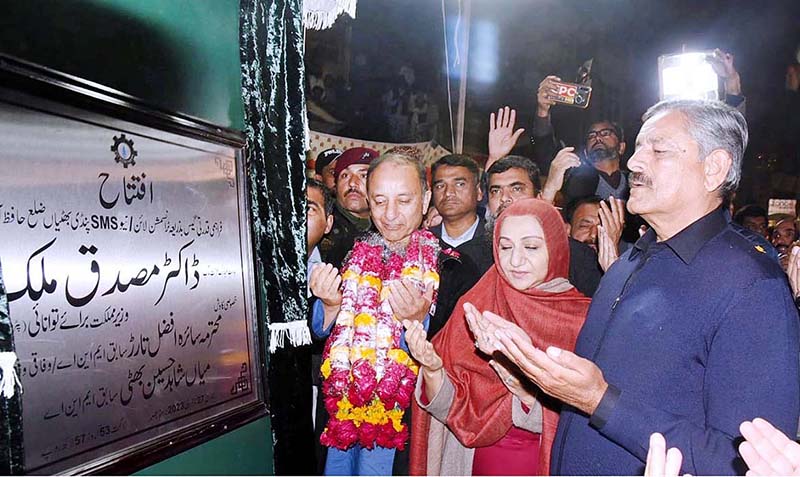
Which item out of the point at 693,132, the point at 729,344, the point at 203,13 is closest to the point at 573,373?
the point at 729,344

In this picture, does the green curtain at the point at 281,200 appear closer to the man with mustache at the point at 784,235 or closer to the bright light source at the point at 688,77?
the bright light source at the point at 688,77

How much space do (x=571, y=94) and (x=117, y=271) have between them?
6.84 feet

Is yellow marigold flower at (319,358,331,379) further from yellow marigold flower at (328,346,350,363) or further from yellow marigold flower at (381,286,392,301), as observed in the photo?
yellow marigold flower at (381,286,392,301)

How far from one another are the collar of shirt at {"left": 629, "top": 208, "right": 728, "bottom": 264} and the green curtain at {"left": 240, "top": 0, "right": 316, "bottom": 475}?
4.81 ft

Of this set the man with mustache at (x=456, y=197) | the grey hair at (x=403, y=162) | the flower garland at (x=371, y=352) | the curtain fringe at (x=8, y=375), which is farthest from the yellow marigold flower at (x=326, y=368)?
the curtain fringe at (x=8, y=375)

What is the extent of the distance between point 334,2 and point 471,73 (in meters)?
0.68

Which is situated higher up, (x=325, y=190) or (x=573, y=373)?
(x=325, y=190)

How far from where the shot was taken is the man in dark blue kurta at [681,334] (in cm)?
148

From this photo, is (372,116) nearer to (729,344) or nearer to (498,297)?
(498,297)

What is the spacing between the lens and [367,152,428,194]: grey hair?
2.64 meters

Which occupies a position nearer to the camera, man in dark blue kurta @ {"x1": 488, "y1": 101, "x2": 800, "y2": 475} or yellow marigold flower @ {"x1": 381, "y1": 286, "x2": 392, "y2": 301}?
man in dark blue kurta @ {"x1": 488, "y1": 101, "x2": 800, "y2": 475}

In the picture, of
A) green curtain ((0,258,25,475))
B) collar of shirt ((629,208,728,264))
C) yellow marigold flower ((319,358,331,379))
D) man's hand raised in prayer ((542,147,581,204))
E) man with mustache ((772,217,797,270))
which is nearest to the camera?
green curtain ((0,258,25,475))

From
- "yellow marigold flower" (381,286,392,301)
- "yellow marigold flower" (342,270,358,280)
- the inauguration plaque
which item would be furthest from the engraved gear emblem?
"yellow marigold flower" (381,286,392,301)

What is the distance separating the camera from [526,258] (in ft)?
7.96
